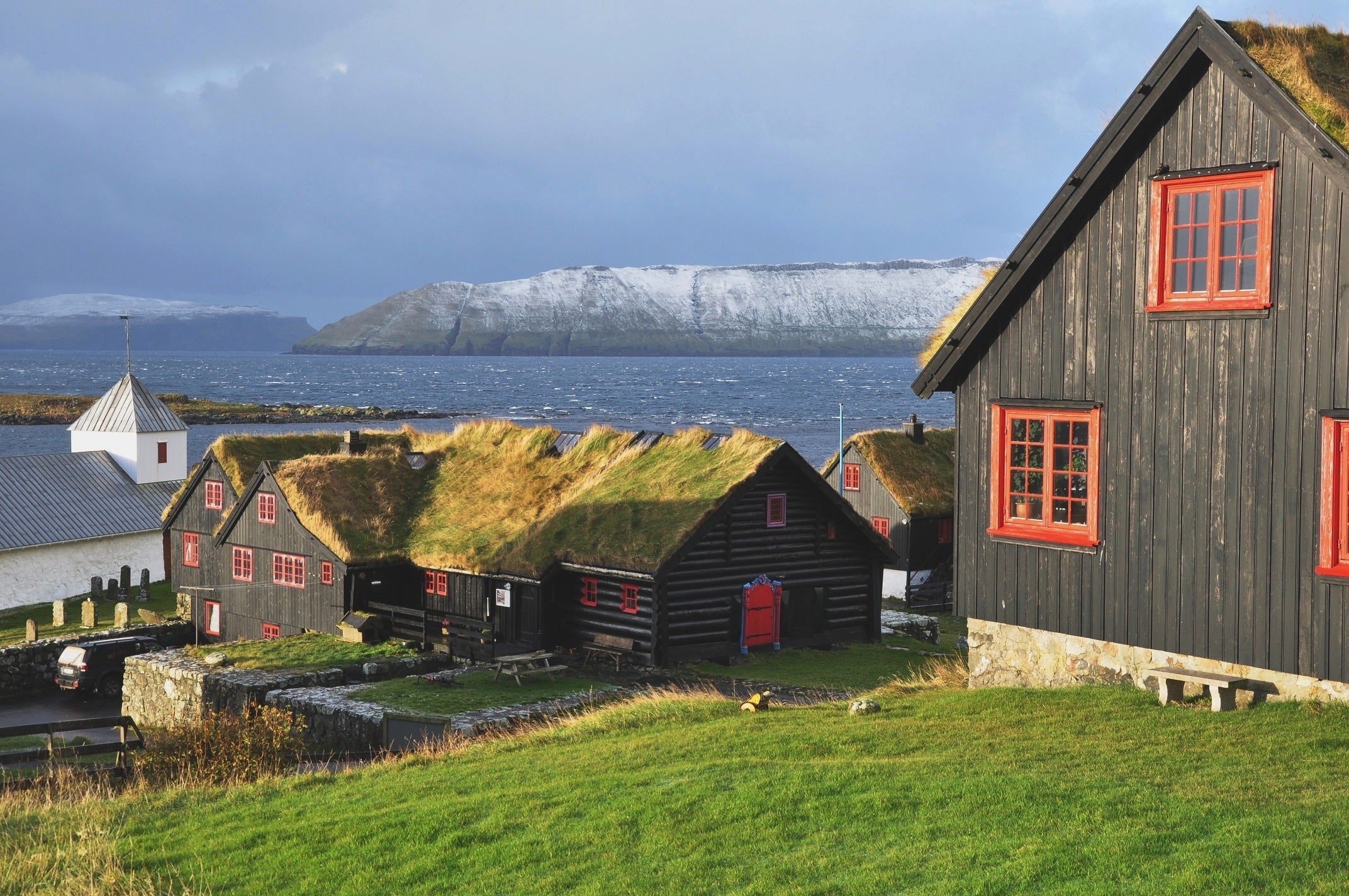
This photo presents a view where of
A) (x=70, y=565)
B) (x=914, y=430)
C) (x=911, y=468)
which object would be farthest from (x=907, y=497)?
(x=70, y=565)

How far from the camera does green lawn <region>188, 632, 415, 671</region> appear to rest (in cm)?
3200

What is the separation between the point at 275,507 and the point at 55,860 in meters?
27.0

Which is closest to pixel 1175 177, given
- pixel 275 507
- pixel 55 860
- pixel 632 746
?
pixel 632 746

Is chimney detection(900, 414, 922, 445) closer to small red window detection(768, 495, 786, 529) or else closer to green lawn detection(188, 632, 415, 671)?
small red window detection(768, 495, 786, 529)

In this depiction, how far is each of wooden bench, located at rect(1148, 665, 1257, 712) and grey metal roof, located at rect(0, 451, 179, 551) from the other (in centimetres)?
4478

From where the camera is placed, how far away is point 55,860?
12273mm

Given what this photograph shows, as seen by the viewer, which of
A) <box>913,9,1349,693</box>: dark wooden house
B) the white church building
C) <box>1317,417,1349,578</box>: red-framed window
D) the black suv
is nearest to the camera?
<box>1317,417,1349,578</box>: red-framed window

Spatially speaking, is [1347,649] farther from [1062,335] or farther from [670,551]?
[670,551]

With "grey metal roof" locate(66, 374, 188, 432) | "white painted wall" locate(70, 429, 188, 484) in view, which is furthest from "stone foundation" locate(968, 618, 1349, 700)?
"white painted wall" locate(70, 429, 188, 484)

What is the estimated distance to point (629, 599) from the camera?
31.4 meters

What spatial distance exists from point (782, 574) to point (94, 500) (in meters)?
34.5

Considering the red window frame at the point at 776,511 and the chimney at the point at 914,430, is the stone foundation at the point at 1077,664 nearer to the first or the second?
the red window frame at the point at 776,511

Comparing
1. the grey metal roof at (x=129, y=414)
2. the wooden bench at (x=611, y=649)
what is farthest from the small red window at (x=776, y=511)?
the grey metal roof at (x=129, y=414)

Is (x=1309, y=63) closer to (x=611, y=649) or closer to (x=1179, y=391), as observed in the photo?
(x=1179, y=391)
